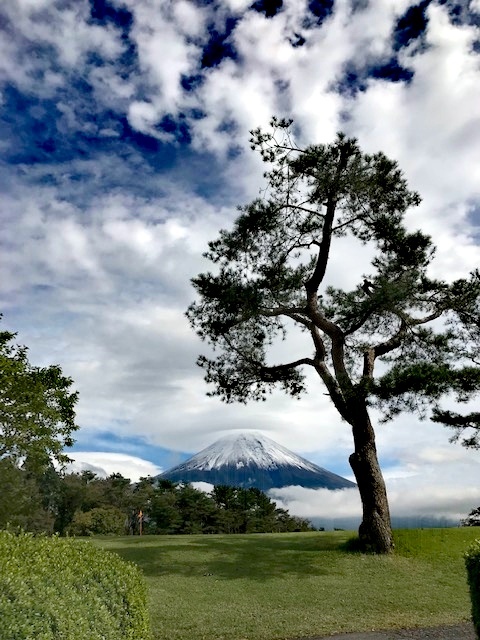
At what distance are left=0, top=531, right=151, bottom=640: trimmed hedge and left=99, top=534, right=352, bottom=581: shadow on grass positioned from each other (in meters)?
8.88

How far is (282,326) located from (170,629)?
37.6ft

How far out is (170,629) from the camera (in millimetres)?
9391

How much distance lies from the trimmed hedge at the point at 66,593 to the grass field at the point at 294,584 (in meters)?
4.25

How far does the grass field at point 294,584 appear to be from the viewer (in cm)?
984

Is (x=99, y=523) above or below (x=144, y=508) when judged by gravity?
below

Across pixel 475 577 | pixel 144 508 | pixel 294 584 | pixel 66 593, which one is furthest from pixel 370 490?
pixel 144 508

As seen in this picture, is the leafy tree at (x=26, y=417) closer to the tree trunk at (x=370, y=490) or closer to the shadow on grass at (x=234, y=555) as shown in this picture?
the shadow on grass at (x=234, y=555)

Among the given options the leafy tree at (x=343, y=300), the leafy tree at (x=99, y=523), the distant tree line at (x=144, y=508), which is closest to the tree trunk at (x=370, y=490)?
the leafy tree at (x=343, y=300)

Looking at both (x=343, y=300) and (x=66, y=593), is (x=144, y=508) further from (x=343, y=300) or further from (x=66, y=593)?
(x=66, y=593)

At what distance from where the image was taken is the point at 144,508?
141 feet

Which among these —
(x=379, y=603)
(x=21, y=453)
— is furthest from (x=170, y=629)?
(x=21, y=453)

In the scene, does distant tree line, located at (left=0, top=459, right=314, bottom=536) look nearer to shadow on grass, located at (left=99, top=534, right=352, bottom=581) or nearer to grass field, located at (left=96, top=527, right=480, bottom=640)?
shadow on grass, located at (left=99, top=534, right=352, bottom=581)

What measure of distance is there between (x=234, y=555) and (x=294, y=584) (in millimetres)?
3372

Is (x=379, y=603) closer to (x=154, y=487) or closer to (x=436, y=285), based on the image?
(x=436, y=285)
